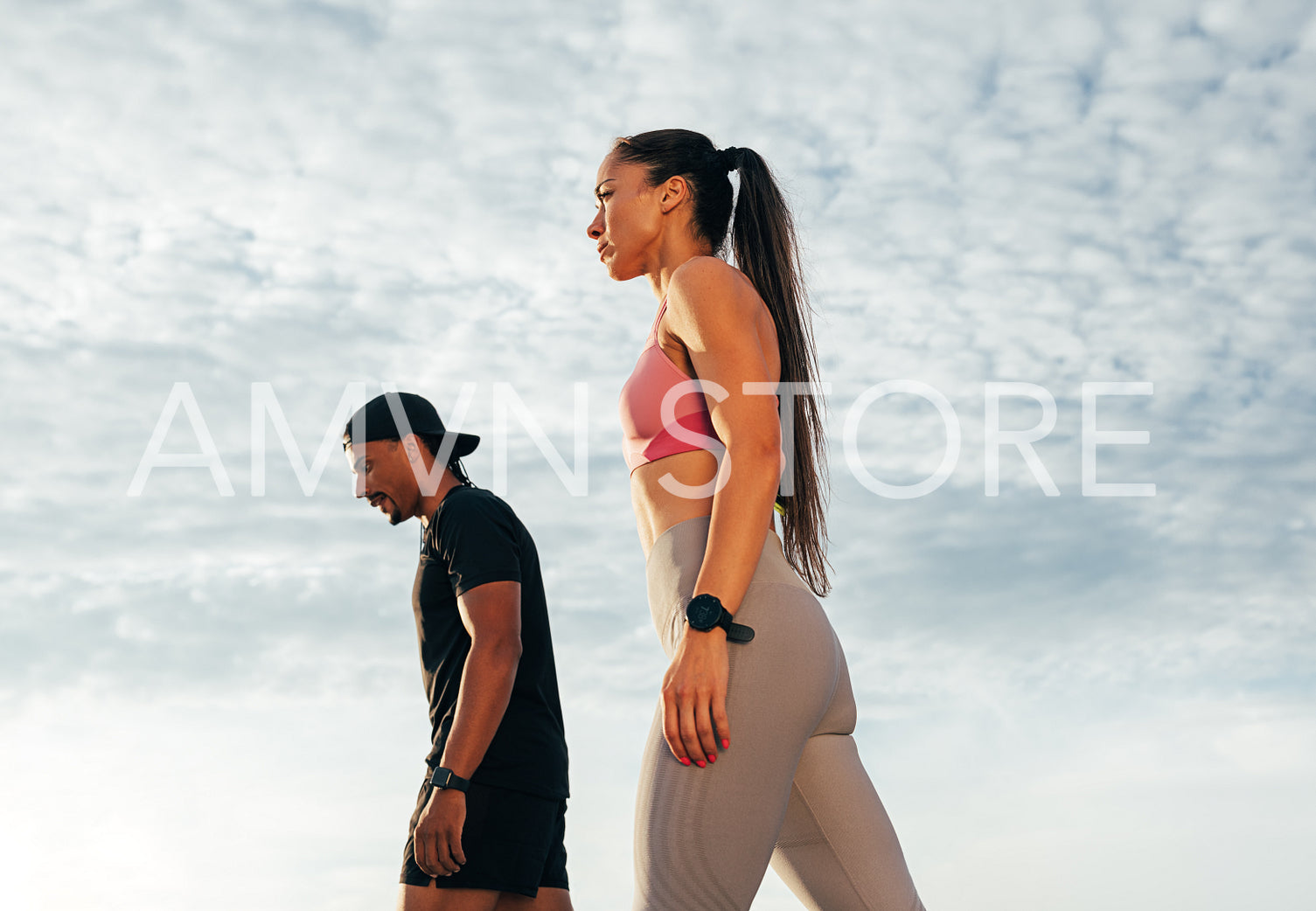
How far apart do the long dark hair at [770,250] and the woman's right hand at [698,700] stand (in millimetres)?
755

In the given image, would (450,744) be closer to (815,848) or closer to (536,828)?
(536,828)

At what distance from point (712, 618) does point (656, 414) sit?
0.59 m

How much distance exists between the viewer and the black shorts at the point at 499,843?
3791mm

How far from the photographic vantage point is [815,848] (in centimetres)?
287

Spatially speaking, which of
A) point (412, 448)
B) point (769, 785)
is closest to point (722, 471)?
point (769, 785)

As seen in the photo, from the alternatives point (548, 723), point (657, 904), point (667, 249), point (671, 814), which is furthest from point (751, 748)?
point (548, 723)

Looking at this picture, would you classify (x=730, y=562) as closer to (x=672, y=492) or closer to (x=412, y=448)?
(x=672, y=492)

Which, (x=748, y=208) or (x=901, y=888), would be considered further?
(x=748, y=208)

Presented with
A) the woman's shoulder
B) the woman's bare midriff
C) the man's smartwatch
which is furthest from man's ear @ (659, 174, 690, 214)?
the man's smartwatch

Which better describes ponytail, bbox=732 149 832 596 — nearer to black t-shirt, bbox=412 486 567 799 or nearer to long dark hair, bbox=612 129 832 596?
long dark hair, bbox=612 129 832 596

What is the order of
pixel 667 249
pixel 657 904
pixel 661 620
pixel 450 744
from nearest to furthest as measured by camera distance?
pixel 657 904
pixel 661 620
pixel 667 249
pixel 450 744

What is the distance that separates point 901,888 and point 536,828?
1.48 meters

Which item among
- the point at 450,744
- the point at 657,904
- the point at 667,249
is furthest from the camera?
the point at 450,744

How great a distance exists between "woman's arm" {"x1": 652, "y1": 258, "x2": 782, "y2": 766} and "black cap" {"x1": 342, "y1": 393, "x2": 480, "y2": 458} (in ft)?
6.11
